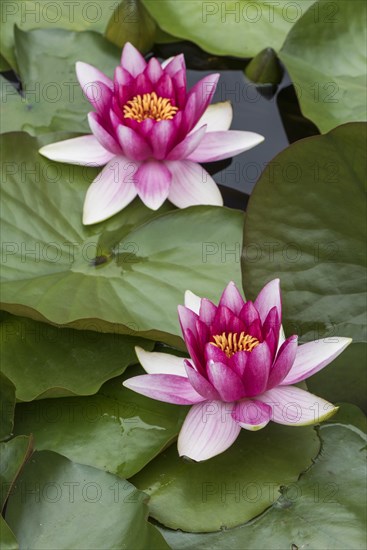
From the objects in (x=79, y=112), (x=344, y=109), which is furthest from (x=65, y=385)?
(x=344, y=109)

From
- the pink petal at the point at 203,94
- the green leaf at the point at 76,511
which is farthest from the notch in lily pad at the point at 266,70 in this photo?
the green leaf at the point at 76,511

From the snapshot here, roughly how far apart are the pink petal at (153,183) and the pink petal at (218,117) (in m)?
0.21

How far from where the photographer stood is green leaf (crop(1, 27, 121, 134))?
194 centimetres

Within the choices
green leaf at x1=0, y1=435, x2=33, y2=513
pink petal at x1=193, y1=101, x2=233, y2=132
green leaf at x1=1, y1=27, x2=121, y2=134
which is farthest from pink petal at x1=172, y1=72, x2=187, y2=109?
green leaf at x1=0, y1=435, x2=33, y2=513

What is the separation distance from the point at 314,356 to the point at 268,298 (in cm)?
14

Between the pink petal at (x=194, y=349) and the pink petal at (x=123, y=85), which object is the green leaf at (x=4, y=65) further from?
the pink petal at (x=194, y=349)

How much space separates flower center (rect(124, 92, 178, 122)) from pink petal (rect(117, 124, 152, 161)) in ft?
0.28

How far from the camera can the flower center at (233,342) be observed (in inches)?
56.3

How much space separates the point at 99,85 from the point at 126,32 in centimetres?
35

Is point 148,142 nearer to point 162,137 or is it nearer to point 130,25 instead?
point 162,137

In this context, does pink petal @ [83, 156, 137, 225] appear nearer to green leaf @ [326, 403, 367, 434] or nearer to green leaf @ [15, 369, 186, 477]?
green leaf @ [15, 369, 186, 477]

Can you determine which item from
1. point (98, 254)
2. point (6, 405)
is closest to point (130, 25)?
point (98, 254)

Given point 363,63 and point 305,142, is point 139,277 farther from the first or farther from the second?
point 363,63

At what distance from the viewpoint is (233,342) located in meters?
1.44
